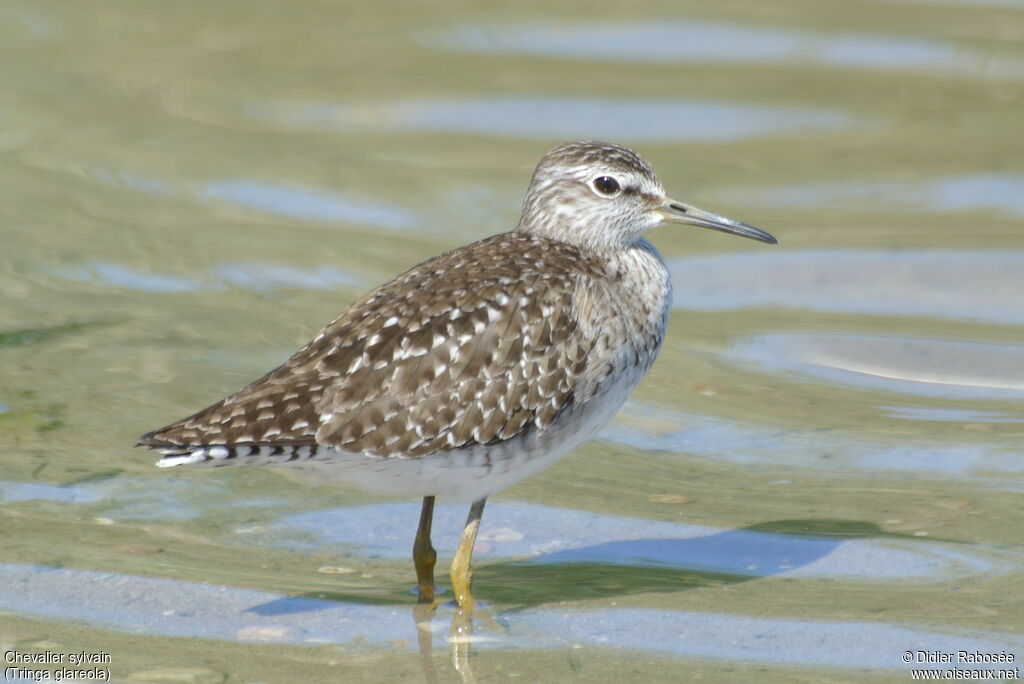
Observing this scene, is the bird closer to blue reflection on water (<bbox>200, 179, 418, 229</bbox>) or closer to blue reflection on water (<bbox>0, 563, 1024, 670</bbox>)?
blue reflection on water (<bbox>0, 563, 1024, 670</bbox>)

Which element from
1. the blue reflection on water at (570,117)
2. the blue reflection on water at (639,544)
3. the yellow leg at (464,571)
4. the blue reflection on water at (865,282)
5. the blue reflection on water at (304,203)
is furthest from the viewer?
the blue reflection on water at (570,117)

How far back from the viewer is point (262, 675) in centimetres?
680

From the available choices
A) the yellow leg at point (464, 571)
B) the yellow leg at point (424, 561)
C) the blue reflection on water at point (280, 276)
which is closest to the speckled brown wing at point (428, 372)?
the yellow leg at point (464, 571)

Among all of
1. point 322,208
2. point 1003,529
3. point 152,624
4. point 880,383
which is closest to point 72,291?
point 322,208

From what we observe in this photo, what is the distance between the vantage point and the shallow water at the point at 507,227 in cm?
738

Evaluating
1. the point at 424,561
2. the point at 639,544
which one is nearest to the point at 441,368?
the point at 424,561

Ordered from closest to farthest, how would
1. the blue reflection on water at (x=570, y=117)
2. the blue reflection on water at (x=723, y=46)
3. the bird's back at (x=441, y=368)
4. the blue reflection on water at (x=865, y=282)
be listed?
the bird's back at (x=441, y=368) < the blue reflection on water at (x=865, y=282) < the blue reflection on water at (x=570, y=117) < the blue reflection on water at (x=723, y=46)

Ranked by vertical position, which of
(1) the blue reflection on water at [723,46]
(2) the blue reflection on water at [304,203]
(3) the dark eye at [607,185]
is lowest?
(2) the blue reflection on water at [304,203]

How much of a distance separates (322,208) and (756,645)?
7046mm

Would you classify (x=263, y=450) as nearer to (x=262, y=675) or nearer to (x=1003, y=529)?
(x=262, y=675)

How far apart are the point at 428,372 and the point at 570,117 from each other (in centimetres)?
767

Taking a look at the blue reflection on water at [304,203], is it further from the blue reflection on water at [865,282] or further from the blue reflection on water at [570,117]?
the blue reflection on water at [865,282]

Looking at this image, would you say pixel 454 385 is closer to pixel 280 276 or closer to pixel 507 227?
pixel 280 276

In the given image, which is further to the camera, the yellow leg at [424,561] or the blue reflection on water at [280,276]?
the blue reflection on water at [280,276]
